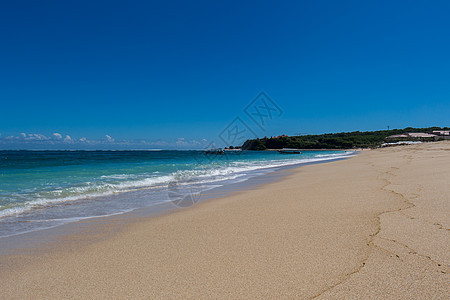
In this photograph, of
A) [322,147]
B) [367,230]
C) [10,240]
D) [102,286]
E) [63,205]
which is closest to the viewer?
[102,286]

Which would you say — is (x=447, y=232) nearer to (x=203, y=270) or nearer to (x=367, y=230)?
(x=367, y=230)

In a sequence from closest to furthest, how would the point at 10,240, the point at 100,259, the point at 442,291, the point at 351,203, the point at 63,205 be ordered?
the point at 442,291 → the point at 100,259 → the point at 10,240 → the point at 351,203 → the point at 63,205

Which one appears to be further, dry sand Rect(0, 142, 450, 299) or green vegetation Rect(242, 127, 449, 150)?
green vegetation Rect(242, 127, 449, 150)

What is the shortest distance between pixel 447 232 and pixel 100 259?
4.28 metres

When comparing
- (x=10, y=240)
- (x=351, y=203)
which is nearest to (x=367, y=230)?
(x=351, y=203)

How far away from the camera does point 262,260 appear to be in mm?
2617

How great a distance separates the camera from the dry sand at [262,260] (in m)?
2.08

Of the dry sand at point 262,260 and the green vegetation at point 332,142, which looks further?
the green vegetation at point 332,142

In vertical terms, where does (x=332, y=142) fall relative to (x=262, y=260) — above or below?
above

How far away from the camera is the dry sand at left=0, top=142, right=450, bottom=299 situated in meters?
2.08

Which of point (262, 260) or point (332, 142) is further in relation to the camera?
point (332, 142)

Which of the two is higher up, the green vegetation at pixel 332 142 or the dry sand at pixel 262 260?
the green vegetation at pixel 332 142

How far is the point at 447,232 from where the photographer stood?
3.02 m

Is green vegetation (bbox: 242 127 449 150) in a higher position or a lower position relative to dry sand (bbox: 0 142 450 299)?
higher
